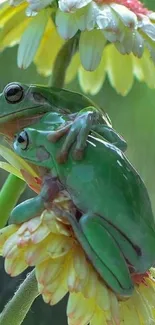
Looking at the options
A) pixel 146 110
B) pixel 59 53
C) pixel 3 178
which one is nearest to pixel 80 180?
pixel 59 53

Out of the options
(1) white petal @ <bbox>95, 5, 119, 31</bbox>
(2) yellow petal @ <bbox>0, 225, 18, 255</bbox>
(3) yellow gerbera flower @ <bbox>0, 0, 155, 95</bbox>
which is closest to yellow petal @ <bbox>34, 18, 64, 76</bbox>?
(3) yellow gerbera flower @ <bbox>0, 0, 155, 95</bbox>

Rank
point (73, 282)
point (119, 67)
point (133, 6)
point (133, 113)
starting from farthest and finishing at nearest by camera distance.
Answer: point (133, 113), point (119, 67), point (133, 6), point (73, 282)

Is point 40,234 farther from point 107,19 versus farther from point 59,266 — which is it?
point 107,19

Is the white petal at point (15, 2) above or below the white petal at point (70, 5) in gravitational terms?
above

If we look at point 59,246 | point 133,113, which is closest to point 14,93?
point 59,246

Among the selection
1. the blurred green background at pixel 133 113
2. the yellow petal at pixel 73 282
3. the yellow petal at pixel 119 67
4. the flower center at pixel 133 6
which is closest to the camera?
the yellow petal at pixel 73 282

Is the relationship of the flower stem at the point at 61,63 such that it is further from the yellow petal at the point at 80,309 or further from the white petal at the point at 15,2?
the yellow petal at the point at 80,309

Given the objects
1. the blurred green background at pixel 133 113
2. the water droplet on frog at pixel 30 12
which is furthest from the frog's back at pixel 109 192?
the blurred green background at pixel 133 113
